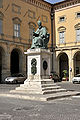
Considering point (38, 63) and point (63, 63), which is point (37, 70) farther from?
point (63, 63)

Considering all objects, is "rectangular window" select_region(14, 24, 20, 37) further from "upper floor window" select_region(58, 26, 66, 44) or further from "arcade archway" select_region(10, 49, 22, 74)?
"upper floor window" select_region(58, 26, 66, 44)

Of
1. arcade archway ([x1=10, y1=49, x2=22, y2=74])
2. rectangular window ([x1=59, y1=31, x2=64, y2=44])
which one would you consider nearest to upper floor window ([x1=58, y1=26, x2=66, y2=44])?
rectangular window ([x1=59, y1=31, x2=64, y2=44])

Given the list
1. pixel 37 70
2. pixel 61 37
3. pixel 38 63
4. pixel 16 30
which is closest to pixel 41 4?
pixel 61 37

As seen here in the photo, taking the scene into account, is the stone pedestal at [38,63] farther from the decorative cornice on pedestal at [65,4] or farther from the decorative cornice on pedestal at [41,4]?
the decorative cornice on pedestal at [65,4]

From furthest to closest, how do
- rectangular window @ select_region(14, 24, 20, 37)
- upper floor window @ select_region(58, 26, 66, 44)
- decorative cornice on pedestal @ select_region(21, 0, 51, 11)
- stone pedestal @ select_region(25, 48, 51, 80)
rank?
upper floor window @ select_region(58, 26, 66, 44) → decorative cornice on pedestal @ select_region(21, 0, 51, 11) → rectangular window @ select_region(14, 24, 20, 37) → stone pedestal @ select_region(25, 48, 51, 80)

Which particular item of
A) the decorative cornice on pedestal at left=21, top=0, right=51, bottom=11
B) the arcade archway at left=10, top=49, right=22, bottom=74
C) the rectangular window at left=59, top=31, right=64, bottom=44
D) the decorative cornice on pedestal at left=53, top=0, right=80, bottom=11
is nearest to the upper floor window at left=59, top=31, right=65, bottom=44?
the rectangular window at left=59, top=31, right=64, bottom=44

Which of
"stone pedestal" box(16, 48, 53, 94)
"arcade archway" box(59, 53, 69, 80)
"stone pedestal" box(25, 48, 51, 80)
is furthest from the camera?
Answer: "arcade archway" box(59, 53, 69, 80)

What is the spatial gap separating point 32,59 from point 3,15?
17054 millimetres

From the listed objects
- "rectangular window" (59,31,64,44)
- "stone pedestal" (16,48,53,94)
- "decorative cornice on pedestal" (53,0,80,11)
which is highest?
"decorative cornice on pedestal" (53,0,80,11)

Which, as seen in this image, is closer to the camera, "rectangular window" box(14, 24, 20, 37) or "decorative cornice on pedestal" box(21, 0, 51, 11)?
"rectangular window" box(14, 24, 20, 37)

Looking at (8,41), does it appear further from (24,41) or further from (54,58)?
(54,58)

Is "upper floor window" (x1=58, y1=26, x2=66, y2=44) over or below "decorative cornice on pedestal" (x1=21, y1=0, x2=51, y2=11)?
below

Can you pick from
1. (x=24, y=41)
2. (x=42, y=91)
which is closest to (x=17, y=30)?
(x=24, y=41)

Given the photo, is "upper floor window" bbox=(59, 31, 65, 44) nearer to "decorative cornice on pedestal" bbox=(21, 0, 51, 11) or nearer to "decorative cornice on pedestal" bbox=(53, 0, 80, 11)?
"decorative cornice on pedestal" bbox=(53, 0, 80, 11)
